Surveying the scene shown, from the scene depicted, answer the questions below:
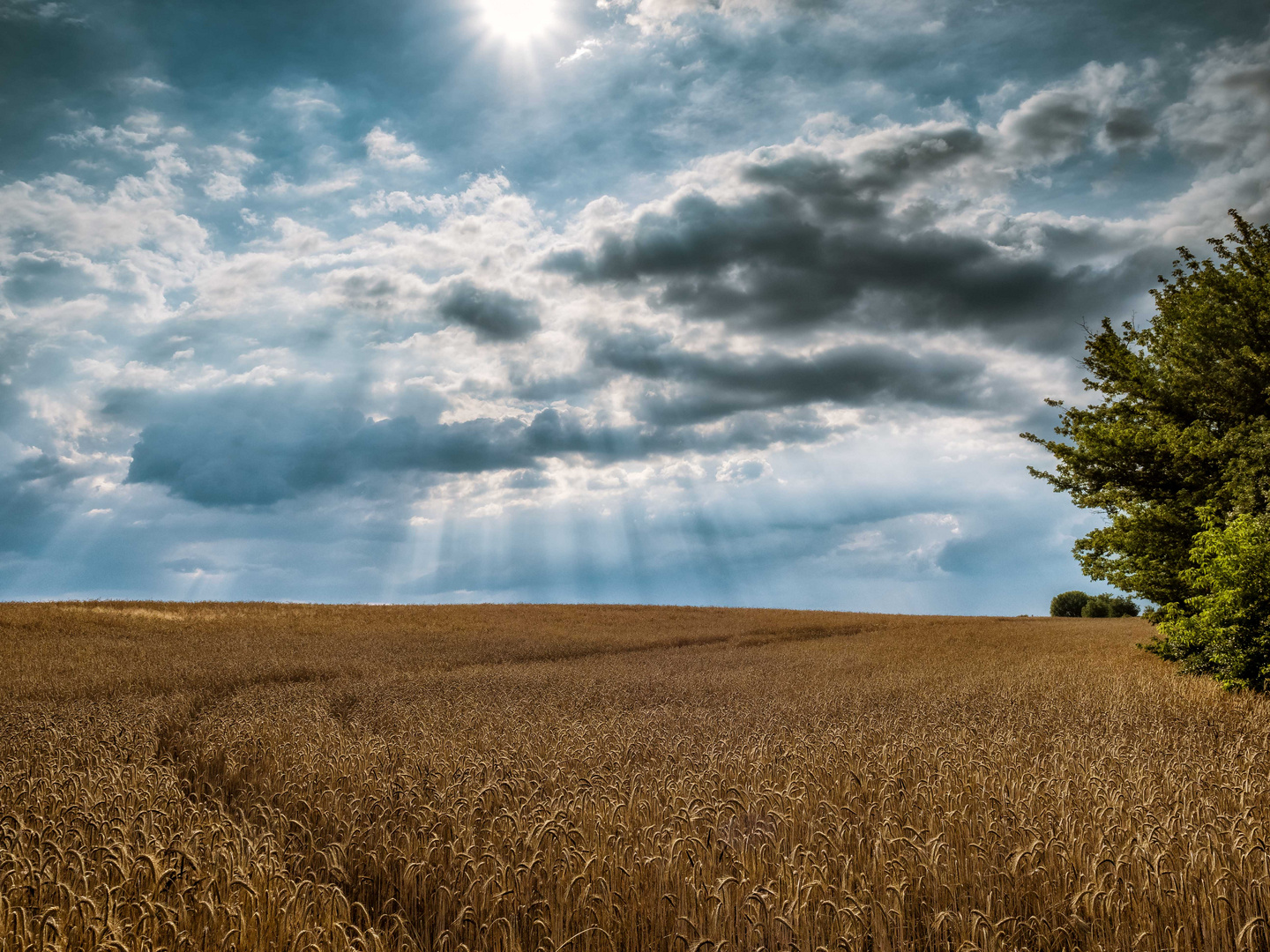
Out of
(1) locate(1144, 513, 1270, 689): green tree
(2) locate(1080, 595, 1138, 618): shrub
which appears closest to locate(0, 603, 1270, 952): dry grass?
(1) locate(1144, 513, 1270, 689): green tree

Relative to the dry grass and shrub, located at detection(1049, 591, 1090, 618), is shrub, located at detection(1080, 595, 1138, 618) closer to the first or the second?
shrub, located at detection(1049, 591, 1090, 618)

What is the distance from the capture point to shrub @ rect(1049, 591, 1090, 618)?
8019cm

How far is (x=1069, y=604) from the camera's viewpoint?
8069 cm

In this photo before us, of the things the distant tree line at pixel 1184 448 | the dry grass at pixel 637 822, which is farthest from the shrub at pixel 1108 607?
the dry grass at pixel 637 822

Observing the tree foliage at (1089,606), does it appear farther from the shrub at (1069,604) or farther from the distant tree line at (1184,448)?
the distant tree line at (1184,448)

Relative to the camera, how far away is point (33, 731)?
1033cm

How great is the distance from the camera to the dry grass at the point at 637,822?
4.35 m

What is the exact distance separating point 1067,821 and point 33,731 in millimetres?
12818

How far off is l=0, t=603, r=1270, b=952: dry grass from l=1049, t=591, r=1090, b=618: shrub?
2958 inches

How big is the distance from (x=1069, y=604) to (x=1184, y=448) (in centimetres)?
6936

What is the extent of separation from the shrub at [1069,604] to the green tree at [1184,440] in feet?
217

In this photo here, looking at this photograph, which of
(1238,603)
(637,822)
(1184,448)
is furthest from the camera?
(1184,448)

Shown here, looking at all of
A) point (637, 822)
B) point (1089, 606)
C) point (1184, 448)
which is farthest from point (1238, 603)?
point (1089, 606)

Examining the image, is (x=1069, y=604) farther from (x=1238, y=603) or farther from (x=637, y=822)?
(x=637, y=822)
